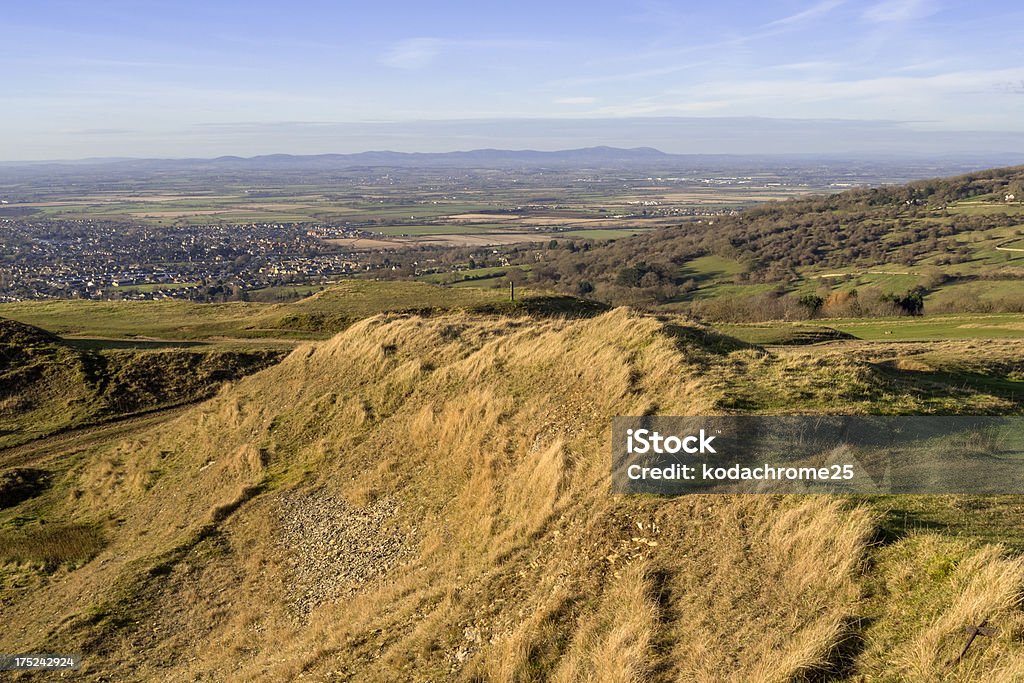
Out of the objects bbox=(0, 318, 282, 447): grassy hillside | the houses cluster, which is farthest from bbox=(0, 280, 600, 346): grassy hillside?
the houses cluster

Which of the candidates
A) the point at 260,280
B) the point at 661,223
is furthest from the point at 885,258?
the point at 260,280

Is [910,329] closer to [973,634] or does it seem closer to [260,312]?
[973,634]

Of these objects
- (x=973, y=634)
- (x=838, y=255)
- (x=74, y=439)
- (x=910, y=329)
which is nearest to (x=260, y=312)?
(x=74, y=439)

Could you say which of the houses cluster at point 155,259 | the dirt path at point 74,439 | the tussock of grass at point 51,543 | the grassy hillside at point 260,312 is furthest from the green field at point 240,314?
the houses cluster at point 155,259

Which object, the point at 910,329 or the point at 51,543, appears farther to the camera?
the point at 910,329

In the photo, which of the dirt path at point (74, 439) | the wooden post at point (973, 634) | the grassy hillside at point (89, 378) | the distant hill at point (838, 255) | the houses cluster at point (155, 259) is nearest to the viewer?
the wooden post at point (973, 634)

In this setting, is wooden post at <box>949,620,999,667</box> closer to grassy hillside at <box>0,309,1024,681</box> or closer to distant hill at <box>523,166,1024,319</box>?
grassy hillside at <box>0,309,1024,681</box>

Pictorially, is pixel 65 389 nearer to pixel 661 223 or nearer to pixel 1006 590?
pixel 1006 590

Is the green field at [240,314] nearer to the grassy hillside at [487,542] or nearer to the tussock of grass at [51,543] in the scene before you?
the grassy hillside at [487,542]

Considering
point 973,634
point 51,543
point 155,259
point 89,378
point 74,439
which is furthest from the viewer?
point 155,259
